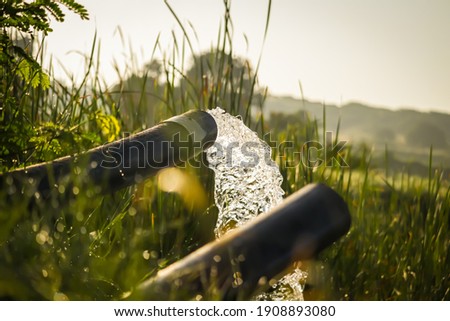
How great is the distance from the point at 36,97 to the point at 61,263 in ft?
7.24

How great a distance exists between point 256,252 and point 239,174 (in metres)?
1.54

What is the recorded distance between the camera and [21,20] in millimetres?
2051

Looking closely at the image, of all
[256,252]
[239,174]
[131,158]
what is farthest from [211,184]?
[256,252]

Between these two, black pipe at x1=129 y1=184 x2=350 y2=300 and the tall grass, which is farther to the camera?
the tall grass

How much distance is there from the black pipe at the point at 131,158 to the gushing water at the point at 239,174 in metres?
0.35

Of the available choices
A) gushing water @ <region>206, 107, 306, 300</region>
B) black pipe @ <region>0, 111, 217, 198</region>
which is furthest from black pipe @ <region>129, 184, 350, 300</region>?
gushing water @ <region>206, 107, 306, 300</region>

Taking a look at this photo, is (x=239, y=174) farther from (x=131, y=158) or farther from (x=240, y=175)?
(x=131, y=158)

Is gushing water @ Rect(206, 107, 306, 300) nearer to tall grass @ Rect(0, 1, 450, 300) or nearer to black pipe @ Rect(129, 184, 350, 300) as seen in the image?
tall grass @ Rect(0, 1, 450, 300)

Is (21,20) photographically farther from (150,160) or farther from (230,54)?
(230,54)

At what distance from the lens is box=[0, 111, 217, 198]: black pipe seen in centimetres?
193

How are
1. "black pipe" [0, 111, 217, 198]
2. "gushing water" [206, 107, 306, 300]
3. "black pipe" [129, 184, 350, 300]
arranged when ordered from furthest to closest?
"gushing water" [206, 107, 306, 300] < "black pipe" [0, 111, 217, 198] < "black pipe" [129, 184, 350, 300]

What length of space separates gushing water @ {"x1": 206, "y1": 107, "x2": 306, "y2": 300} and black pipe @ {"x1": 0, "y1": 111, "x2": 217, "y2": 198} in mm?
345

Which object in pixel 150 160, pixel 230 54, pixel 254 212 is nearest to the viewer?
pixel 150 160

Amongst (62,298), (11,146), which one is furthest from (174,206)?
(62,298)
